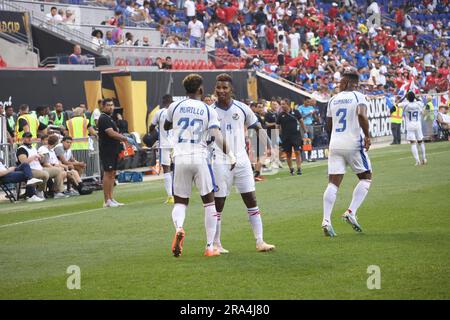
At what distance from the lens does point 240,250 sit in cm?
1120

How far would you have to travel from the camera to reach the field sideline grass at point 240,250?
8.61 metres

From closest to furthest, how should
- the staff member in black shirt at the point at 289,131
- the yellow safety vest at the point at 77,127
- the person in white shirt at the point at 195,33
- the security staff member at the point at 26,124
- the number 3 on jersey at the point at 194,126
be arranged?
the number 3 on jersey at the point at 194,126, the security staff member at the point at 26,124, the yellow safety vest at the point at 77,127, the staff member in black shirt at the point at 289,131, the person in white shirt at the point at 195,33

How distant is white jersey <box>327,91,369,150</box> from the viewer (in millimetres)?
12492

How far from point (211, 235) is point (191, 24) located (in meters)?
27.1

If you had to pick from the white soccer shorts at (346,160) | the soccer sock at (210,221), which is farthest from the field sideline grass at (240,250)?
the white soccer shorts at (346,160)

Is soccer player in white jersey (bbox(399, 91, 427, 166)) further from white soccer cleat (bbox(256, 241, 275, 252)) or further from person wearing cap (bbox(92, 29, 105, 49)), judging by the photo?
white soccer cleat (bbox(256, 241, 275, 252))

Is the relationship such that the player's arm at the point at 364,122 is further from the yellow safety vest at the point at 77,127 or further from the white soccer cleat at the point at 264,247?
the yellow safety vest at the point at 77,127

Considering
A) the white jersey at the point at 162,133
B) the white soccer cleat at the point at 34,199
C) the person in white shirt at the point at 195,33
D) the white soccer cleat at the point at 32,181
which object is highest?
the person in white shirt at the point at 195,33

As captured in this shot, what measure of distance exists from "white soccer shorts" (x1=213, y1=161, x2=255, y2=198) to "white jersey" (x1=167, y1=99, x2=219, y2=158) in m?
0.39

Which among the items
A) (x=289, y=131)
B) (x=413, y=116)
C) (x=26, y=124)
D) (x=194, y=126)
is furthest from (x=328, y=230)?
(x=413, y=116)

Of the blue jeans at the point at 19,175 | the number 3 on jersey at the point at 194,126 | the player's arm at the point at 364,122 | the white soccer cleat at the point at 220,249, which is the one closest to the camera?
the number 3 on jersey at the point at 194,126

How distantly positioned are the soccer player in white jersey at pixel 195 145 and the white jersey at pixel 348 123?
2.40m
